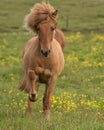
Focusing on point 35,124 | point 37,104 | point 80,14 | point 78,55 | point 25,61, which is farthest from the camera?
point 80,14

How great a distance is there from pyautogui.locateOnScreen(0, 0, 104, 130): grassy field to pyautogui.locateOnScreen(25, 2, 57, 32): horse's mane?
6.31 feet

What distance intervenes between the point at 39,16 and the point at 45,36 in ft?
2.26

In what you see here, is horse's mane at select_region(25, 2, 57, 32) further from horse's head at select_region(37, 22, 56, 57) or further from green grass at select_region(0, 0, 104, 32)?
green grass at select_region(0, 0, 104, 32)

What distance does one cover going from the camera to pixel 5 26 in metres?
40.2

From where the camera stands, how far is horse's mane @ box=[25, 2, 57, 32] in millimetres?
9969

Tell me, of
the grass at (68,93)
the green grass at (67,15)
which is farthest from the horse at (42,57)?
the green grass at (67,15)

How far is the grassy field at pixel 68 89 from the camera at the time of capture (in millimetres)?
8203

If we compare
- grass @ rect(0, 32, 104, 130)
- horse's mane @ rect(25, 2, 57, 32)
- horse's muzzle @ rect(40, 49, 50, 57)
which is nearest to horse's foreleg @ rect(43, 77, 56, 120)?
grass @ rect(0, 32, 104, 130)

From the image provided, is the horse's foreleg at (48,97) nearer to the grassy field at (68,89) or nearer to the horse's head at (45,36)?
the grassy field at (68,89)

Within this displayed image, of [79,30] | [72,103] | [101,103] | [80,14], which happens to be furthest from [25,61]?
[80,14]

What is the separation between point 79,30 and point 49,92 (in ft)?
93.6

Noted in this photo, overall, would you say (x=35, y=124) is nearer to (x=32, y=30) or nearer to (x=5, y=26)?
(x=32, y=30)

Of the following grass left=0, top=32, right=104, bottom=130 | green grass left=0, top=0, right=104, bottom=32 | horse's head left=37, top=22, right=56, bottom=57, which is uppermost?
green grass left=0, top=0, right=104, bottom=32

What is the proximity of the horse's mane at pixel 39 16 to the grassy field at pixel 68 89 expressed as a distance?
6.31ft
